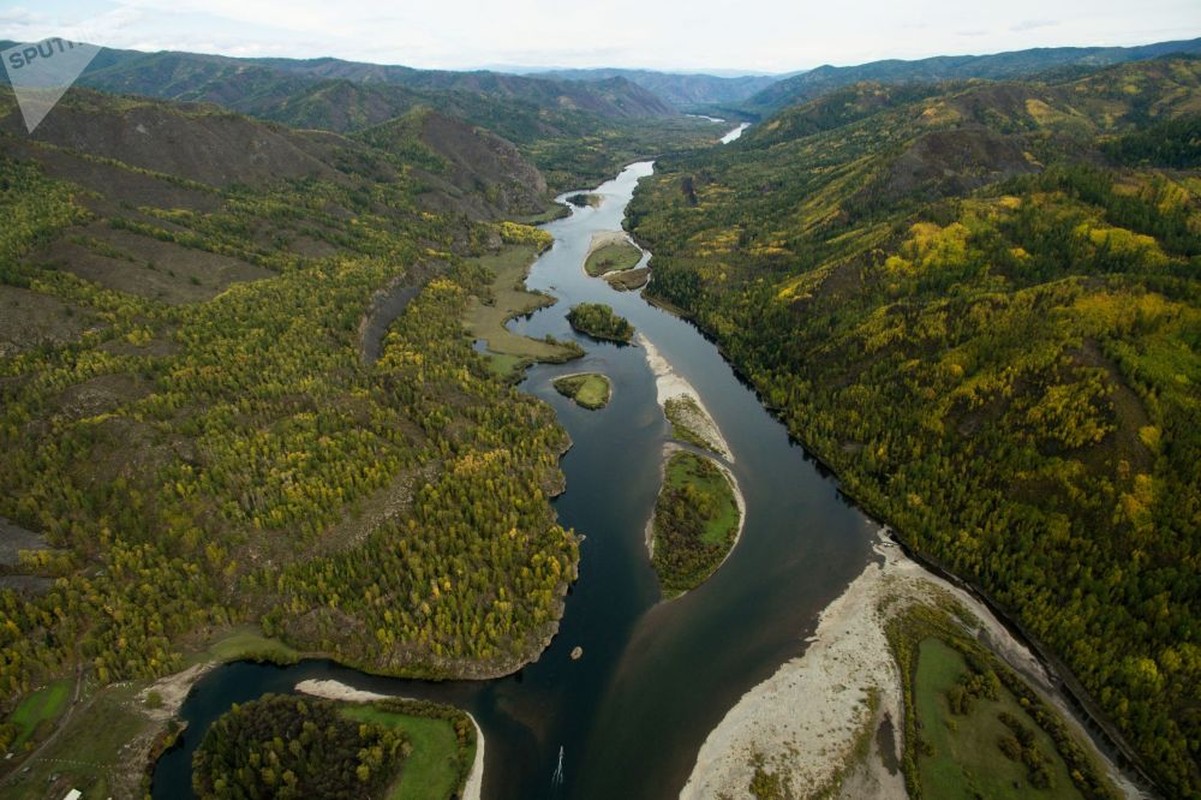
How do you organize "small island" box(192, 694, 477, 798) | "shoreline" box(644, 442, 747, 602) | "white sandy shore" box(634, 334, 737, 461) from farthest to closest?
1. "white sandy shore" box(634, 334, 737, 461)
2. "shoreline" box(644, 442, 747, 602)
3. "small island" box(192, 694, 477, 798)

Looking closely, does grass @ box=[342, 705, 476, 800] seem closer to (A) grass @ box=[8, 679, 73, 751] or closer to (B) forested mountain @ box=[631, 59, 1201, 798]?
(A) grass @ box=[8, 679, 73, 751]

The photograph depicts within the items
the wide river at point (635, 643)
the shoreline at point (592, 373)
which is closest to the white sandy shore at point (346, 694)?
the wide river at point (635, 643)

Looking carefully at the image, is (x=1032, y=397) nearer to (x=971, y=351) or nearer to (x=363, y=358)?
(x=971, y=351)

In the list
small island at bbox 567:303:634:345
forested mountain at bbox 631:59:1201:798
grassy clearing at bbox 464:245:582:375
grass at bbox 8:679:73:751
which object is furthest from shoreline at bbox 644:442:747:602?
grass at bbox 8:679:73:751

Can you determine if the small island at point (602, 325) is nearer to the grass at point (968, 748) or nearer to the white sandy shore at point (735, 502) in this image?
the white sandy shore at point (735, 502)

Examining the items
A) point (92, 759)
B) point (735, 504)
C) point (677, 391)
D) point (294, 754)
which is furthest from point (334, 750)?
point (677, 391)

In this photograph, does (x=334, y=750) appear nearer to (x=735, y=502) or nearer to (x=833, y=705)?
(x=833, y=705)
